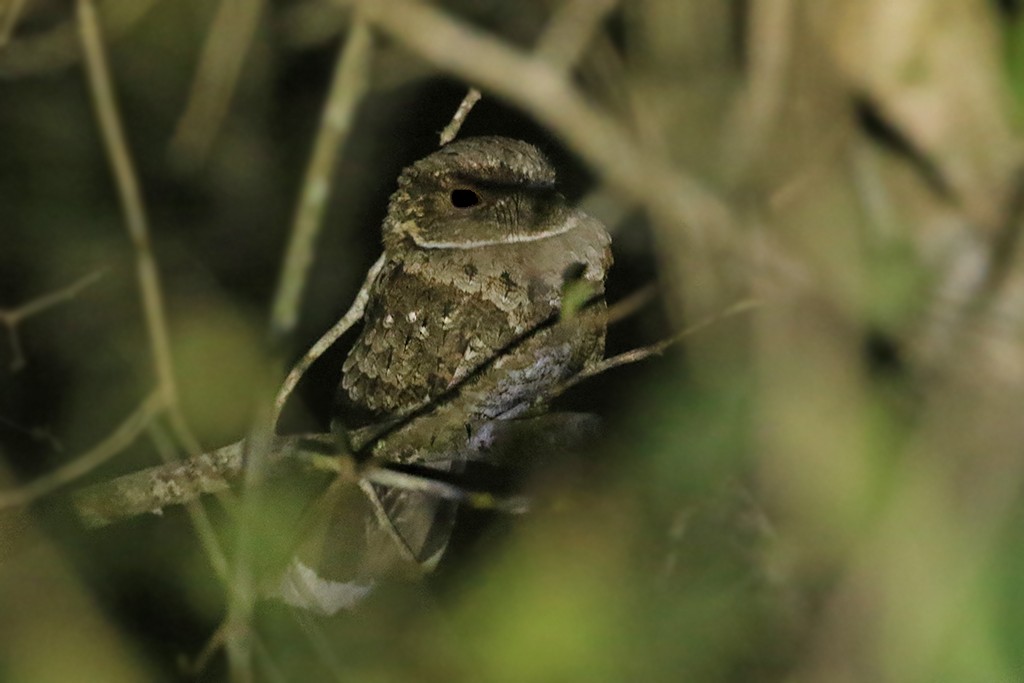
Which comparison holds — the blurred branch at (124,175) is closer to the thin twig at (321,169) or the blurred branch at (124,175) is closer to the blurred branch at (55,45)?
the thin twig at (321,169)

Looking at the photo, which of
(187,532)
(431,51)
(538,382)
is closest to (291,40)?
(538,382)

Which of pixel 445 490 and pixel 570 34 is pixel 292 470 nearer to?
pixel 445 490

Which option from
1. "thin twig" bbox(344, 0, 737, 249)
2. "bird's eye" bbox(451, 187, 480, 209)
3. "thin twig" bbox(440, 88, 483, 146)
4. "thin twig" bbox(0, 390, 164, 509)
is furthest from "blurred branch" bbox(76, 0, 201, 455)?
"bird's eye" bbox(451, 187, 480, 209)

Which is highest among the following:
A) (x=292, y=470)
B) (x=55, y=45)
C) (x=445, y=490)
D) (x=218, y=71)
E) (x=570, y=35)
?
(x=55, y=45)

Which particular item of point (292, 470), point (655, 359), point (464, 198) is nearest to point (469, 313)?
point (464, 198)

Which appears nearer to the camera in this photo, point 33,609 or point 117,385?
point 33,609

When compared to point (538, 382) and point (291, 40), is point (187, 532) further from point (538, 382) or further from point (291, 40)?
point (291, 40)
